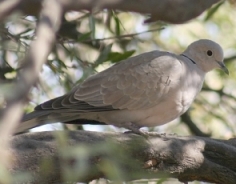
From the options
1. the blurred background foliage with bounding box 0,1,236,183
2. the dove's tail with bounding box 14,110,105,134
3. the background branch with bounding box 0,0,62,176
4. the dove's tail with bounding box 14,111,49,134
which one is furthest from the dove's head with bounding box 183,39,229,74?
the background branch with bounding box 0,0,62,176

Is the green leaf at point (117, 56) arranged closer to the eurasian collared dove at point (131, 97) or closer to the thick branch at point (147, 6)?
the eurasian collared dove at point (131, 97)

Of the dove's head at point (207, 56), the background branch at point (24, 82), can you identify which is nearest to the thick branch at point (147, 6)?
the background branch at point (24, 82)

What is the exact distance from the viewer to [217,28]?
14.7ft

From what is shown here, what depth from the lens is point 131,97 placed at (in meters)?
3.06

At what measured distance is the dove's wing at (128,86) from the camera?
2.95 meters

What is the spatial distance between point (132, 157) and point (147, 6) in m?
0.96

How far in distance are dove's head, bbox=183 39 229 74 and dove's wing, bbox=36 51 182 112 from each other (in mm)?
393

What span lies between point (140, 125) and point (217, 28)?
5.64 feet

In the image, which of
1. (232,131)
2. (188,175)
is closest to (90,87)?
(188,175)

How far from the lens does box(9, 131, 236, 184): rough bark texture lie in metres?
1.97

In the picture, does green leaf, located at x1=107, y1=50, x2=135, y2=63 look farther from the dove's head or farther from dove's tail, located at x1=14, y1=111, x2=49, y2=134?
dove's tail, located at x1=14, y1=111, x2=49, y2=134

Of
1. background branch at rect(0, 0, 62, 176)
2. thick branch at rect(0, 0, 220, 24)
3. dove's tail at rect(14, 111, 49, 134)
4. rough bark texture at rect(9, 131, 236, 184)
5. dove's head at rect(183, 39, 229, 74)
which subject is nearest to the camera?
background branch at rect(0, 0, 62, 176)

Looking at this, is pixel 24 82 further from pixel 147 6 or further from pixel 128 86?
pixel 128 86

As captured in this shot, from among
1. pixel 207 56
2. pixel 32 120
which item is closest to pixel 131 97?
pixel 32 120
